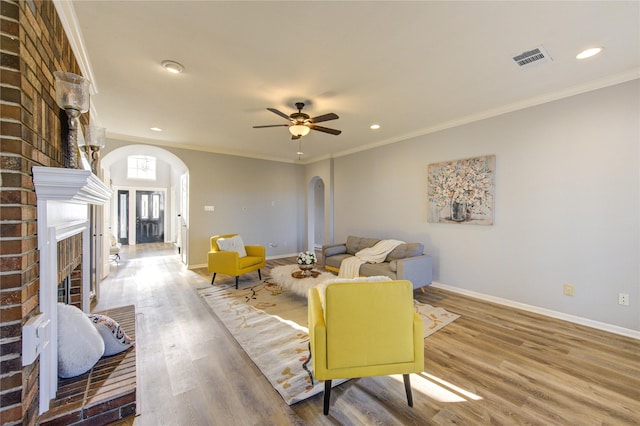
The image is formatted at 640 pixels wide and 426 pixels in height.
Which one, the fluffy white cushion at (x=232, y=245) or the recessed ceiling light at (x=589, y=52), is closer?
the recessed ceiling light at (x=589, y=52)

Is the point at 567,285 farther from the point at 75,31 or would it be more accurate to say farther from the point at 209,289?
the point at 75,31

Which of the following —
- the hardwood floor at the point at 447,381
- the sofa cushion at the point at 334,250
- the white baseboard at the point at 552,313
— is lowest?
the hardwood floor at the point at 447,381

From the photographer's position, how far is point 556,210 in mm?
3141

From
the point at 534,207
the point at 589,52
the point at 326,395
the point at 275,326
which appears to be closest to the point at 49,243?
the point at 326,395

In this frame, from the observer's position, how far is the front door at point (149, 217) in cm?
956

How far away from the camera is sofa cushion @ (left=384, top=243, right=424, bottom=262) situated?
412 cm

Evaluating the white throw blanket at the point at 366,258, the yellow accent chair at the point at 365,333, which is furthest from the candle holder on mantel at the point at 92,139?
the white throw blanket at the point at 366,258

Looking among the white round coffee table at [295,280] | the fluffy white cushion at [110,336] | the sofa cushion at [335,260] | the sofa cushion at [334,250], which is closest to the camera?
the fluffy white cushion at [110,336]

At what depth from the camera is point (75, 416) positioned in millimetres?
1409

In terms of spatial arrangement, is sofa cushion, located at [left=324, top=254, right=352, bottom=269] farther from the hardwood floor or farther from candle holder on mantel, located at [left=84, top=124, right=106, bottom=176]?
candle holder on mantel, located at [left=84, top=124, right=106, bottom=176]

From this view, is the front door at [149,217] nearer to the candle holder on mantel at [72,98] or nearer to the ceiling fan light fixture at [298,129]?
the ceiling fan light fixture at [298,129]

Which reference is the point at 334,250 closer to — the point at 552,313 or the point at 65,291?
the point at 552,313

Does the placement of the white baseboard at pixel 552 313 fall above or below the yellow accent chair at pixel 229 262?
below

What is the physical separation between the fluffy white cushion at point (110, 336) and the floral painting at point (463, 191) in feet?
14.0
